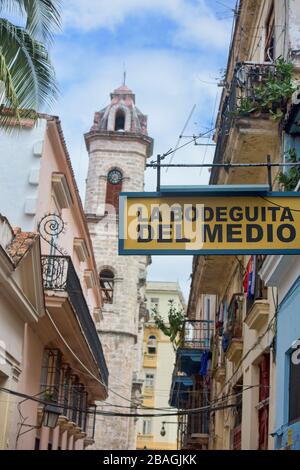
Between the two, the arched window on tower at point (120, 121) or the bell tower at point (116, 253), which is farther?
the arched window on tower at point (120, 121)

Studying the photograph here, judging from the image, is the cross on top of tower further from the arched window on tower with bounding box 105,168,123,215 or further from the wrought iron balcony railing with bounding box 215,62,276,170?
the wrought iron balcony railing with bounding box 215,62,276,170

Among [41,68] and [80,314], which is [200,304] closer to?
[80,314]

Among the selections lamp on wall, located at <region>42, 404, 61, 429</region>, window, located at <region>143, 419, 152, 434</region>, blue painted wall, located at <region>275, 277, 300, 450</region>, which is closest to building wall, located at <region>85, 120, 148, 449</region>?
window, located at <region>143, 419, 152, 434</region>

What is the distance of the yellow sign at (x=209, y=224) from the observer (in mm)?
7258

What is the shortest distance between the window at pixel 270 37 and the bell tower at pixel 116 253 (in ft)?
94.2

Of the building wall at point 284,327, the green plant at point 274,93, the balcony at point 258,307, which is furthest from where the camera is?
the balcony at point 258,307

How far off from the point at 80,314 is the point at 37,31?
871 cm

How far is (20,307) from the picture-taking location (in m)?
12.7

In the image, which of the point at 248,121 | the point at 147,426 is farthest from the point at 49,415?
the point at 147,426

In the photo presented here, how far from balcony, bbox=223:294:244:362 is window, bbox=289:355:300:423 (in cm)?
503

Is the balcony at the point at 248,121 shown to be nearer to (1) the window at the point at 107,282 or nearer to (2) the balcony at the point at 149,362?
(1) the window at the point at 107,282

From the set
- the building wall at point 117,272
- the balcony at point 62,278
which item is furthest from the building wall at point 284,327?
the building wall at point 117,272

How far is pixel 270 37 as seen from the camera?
13555 mm

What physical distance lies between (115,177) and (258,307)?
113ft
